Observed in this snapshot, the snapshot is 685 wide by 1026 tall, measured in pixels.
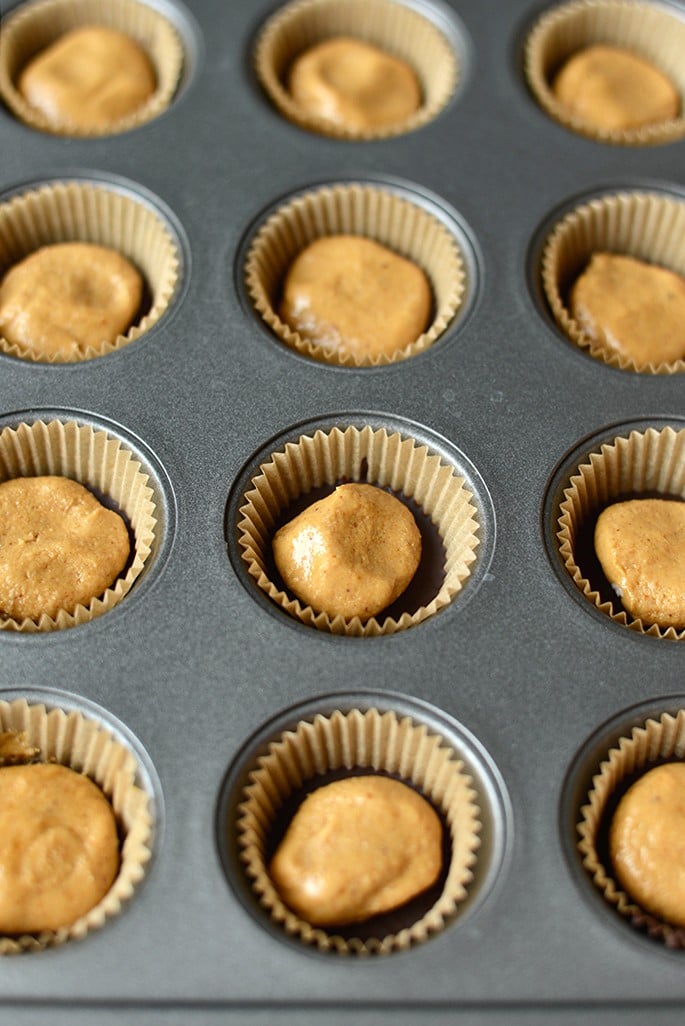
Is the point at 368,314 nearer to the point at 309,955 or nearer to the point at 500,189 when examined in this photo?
the point at 500,189

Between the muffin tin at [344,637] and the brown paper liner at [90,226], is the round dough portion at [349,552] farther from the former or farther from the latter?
the brown paper liner at [90,226]

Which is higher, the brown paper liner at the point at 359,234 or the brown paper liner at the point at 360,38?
the brown paper liner at the point at 360,38

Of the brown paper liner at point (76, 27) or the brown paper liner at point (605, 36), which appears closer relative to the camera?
the brown paper liner at point (76, 27)

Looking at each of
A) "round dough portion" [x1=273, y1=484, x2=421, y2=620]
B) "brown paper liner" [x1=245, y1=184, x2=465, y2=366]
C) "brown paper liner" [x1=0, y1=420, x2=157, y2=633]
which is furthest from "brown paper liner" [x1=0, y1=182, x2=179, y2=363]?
"round dough portion" [x1=273, y1=484, x2=421, y2=620]

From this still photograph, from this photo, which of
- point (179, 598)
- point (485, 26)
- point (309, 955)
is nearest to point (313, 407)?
point (179, 598)

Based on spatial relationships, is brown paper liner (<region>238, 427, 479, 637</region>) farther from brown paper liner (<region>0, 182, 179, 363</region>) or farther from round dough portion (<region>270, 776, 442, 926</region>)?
brown paper liner (<region>0, 182, 179, 363</region>)

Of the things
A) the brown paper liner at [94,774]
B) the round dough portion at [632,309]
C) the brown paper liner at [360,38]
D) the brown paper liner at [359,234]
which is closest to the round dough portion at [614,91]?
the brown paper liner at [360,38]
